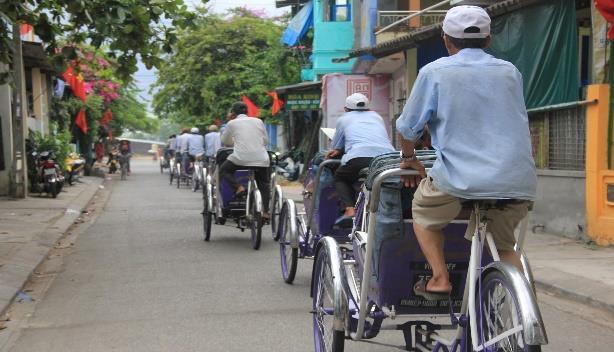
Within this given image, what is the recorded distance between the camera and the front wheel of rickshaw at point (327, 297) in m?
3.90

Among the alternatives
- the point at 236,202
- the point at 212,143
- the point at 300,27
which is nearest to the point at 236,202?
the point at 236,202

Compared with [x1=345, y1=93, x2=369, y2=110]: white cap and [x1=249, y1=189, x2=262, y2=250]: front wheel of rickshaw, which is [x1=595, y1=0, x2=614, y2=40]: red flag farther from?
[x1=249, y1=189, x2=262, y2=250]: front wheel of rickshaw

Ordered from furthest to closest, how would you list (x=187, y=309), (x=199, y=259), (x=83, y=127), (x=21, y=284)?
(x=83, y=127) < (x=199, y=259) < (x=21, y=284) < (x=187, y=309)

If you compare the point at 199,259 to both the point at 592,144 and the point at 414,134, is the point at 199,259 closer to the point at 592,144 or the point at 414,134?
the point at 592,144

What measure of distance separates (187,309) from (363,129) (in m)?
2.17

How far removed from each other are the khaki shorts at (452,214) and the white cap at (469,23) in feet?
2.22

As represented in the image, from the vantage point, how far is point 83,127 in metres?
25.9

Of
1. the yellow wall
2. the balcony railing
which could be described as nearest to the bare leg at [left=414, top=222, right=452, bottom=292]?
the yellow wall

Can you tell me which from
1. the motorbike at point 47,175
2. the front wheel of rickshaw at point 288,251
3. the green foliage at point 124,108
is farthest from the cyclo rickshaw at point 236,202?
the green foliage at point 124,108

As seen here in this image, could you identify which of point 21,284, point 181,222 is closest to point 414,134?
point 21,284

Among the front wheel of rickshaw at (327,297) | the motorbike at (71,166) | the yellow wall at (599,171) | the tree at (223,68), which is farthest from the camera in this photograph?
the tree at (223,68)

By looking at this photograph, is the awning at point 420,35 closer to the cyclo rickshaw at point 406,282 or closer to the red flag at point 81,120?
the cyclo rickshaw at point 406,282

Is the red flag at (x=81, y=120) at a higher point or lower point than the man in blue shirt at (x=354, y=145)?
higher

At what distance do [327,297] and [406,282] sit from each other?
0.73m
